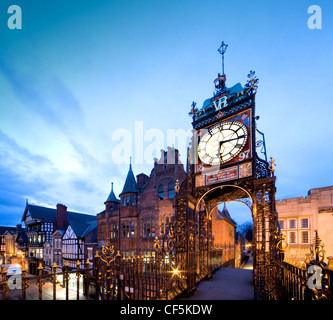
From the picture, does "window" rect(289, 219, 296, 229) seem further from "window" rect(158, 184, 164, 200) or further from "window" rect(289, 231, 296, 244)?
"window" rect(158, 184, 164, 200)

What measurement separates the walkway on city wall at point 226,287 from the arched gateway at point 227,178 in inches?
16.8

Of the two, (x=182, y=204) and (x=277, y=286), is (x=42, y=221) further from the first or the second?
(x=277, y=286)

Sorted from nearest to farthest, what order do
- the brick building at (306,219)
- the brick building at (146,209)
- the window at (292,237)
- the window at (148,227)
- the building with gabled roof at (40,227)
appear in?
the brick building at (306,219) → the window at (292,237) → the brick building at (146,209) → the window at (148,227) → the building with gabled roof at (40,227)

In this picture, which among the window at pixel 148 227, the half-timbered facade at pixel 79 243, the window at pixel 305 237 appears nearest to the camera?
the window at pixel 305 237

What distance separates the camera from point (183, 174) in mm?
20672

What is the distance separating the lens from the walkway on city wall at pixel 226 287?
8539 mm

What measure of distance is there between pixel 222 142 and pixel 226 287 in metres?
7.34

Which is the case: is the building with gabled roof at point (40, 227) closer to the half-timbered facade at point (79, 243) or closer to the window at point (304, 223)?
the half-timbered facade at point (79, 243)

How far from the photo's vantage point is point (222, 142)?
32.6ft

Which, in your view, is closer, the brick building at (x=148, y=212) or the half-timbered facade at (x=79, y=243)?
the brick building at (x=148, y=212)

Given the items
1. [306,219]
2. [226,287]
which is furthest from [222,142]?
[306,219]

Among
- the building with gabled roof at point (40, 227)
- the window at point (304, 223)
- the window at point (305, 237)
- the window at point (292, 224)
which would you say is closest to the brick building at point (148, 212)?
the window at point (292, 224)
